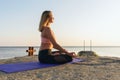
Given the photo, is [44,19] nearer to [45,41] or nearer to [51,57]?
[45,41]

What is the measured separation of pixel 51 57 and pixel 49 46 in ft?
1.24

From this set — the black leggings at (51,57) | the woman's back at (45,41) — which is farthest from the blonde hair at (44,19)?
the black leggings at (51,57)

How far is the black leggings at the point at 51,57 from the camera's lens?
25.1 ft

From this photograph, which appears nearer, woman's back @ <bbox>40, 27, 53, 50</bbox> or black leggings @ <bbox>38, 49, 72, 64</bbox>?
woman's back @ <bbox>40, 27, 53, 50</bbox>

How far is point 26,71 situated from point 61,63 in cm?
145

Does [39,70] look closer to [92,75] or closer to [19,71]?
[19,71]

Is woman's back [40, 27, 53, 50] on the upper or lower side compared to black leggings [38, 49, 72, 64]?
upper

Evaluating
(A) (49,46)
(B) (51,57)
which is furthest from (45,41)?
(B) (51,57)

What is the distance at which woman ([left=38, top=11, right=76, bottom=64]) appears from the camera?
24.5ft

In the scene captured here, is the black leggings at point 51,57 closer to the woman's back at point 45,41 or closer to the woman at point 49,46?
the woman at point 49,46

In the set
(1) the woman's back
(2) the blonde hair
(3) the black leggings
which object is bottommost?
(3) the black leggings

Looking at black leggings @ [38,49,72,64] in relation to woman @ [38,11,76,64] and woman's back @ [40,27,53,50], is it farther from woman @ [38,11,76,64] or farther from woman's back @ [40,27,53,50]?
woman's back @ [40,27,53,50]

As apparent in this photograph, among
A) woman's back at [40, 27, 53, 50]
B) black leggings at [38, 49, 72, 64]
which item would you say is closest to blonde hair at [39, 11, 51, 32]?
woman's back at [40, 27, 53, 50]

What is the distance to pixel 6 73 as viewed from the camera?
664 cm
